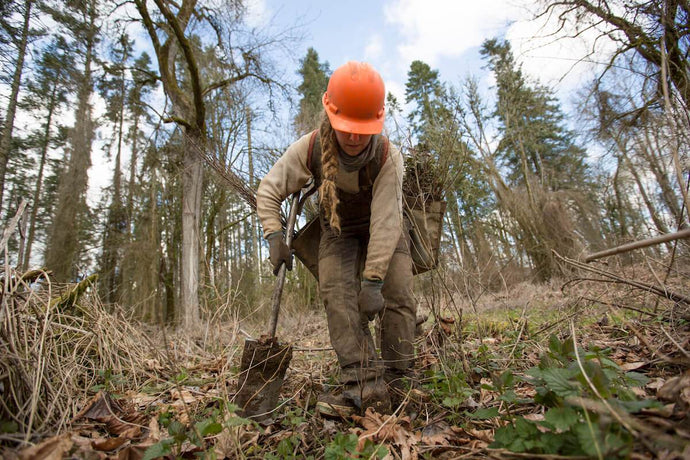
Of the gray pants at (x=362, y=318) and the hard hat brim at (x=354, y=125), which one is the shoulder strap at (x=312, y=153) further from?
the gray pants at (x=362, y=318)

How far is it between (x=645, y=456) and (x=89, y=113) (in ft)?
47.5

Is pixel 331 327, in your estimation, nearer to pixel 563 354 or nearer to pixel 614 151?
pixel 563 354

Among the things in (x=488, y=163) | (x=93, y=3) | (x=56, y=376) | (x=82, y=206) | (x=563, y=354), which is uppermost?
(x=93, y=3)

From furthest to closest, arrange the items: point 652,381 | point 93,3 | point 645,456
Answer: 1. point 93,3
2. point 652,381
3. point 645,456

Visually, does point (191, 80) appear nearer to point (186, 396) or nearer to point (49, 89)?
point (49, 89)

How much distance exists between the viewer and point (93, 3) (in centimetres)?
700

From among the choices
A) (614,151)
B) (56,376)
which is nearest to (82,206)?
(56,376)

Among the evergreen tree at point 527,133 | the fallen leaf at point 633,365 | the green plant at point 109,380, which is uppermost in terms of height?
the evergreen tree at point 527,133

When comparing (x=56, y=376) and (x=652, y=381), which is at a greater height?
(x=56, y=376)

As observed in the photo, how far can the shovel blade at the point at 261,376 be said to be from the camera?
6.93ft

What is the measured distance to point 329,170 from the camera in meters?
2.38

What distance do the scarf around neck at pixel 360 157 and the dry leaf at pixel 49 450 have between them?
197 cm

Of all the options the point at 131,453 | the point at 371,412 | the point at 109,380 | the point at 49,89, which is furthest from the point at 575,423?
the point at 49,89

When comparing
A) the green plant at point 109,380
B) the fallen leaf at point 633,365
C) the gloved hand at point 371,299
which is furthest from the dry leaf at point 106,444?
the fallen leaf at point 633,365
